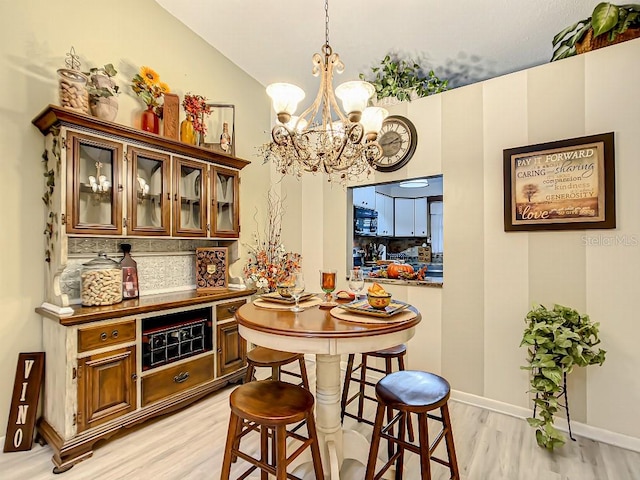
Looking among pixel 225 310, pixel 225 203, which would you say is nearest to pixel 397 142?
pixel 225 203

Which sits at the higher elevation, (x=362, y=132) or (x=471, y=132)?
(x=471, y=132)

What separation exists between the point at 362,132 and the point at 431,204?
4.20 meters

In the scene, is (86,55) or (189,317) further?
(189,317)

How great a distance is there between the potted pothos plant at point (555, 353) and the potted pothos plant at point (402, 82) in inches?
88.9

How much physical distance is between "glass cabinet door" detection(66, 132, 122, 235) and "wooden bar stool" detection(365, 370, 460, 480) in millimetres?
2044

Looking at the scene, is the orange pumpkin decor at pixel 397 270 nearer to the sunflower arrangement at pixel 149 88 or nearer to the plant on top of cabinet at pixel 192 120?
the plant on top of cabinet at pixel 192 120

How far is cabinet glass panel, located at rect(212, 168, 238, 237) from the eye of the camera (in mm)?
2996

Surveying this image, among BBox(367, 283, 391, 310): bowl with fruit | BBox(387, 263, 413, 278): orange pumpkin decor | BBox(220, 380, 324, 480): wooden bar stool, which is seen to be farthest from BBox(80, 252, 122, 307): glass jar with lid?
BBox(387, 263, 413, 278): orange pumpkin decor

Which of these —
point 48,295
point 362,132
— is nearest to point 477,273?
point 362,132

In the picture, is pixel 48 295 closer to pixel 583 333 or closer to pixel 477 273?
pixel 477 273

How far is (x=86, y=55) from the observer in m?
2.43

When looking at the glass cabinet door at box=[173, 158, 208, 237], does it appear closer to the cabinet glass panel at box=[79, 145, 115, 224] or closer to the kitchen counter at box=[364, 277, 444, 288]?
the cabinet glass panel at box=[79, 145, 115, 224]

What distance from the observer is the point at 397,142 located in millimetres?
3188

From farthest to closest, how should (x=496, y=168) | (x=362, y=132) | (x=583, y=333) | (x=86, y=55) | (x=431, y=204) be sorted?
(x=431, y=204) → (x=496, y=168) → (x=86, y=55) → (x=583, y=333) → (x=362, y=132)
